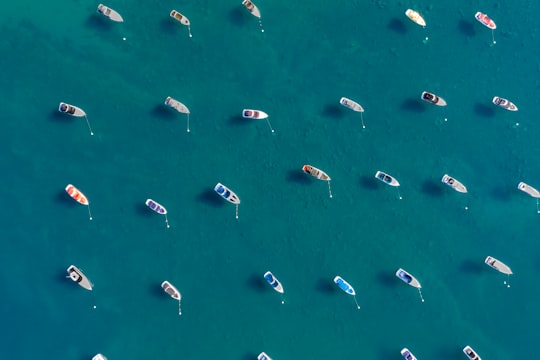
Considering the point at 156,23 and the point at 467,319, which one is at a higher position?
the point at 156,23

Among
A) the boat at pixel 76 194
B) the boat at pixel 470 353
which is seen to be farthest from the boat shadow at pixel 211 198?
the boat at pixel 470 353

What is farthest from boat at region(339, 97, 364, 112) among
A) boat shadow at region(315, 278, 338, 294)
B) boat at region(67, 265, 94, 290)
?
boat at region(67, 265, 94, 290)

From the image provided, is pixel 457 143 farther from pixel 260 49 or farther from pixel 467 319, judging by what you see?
pixel 260 49

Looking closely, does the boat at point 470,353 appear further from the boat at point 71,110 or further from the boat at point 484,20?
the boat at point 71,110

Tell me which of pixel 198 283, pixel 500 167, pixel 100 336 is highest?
pixel 500 167

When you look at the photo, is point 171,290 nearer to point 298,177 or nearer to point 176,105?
point 298,177

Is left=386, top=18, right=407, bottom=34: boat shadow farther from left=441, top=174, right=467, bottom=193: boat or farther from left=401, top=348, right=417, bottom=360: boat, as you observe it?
left=401, top=348, right=417, bottom=360: boat

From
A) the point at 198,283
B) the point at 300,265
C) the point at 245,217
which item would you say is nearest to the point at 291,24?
the point at 245,217
